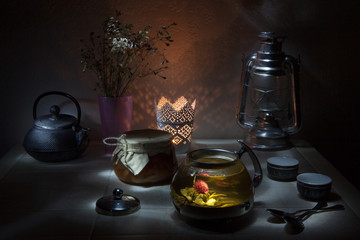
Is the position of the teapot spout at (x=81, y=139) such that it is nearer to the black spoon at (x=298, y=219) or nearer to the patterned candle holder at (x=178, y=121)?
the patterned candle holder at (x=178, y=121)

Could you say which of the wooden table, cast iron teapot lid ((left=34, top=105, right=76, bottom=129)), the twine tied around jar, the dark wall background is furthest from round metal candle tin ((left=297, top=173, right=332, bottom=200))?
cast iron teapot lid ((left=34, top=105, right=76, bottom=129))

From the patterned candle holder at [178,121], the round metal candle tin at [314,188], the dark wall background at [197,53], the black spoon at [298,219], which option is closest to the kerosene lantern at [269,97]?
the dark wall background at [197,53]

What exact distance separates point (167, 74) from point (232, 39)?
0.28m

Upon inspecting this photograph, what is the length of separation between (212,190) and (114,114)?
61cm

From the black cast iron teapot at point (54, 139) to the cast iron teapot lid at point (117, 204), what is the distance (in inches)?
13.8

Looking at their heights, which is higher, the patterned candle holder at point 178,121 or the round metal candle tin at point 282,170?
the patterned candle holder at point 178,121

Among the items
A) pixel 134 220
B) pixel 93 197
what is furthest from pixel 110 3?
pixel 134 220

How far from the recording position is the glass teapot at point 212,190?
958 mm

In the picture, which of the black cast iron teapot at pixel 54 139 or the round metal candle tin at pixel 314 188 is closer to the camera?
the round metal candle tin at pixel 314 188

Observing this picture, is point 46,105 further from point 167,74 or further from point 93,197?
point 93,197

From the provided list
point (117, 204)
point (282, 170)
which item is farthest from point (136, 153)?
point (282, 170)

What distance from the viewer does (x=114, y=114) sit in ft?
4.85

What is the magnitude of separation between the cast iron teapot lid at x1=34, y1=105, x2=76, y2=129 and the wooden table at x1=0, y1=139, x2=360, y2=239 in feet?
0.40

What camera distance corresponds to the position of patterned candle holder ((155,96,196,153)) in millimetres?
1480
